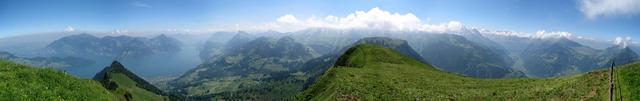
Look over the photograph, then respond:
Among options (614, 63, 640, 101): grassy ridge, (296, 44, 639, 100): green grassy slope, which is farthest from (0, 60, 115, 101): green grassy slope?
Result: (614, 63, 640, 101): grassy ridge

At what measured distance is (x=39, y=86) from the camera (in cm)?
2369

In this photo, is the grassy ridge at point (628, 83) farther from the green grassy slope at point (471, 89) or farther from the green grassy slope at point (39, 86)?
the green grassy slope at point (39, 86)

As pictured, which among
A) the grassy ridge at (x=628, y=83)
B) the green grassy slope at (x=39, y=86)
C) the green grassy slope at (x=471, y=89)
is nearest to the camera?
the green grassy slope at (x=39, y=86)

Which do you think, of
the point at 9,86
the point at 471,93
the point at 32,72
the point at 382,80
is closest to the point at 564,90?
the point at 471,93

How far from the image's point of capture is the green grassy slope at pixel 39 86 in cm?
2026

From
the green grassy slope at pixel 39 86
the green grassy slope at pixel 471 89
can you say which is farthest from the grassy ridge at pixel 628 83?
the green grassy slope at pixel 39 86

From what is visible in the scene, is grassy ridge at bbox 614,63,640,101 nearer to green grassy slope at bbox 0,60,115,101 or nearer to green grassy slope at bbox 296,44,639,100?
green grassy slope at bbox 296,44,639,100

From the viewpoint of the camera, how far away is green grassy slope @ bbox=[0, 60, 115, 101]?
66.5 ft

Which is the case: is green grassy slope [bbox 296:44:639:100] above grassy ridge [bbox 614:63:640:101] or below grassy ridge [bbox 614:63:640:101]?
below

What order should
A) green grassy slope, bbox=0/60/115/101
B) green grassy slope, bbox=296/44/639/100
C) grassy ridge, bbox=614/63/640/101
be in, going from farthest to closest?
green grassy slope, bbox=296/44/639/100, grassy ridge, bbox=614/63/640/101, green grassy slope, bbox=0/60/115/101

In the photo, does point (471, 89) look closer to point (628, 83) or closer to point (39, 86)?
point (628, 83)

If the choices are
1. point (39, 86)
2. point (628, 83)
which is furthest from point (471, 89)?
point (39, 86)

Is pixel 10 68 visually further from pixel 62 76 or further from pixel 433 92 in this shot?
pixel 433 92

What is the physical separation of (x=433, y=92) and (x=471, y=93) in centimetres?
588
